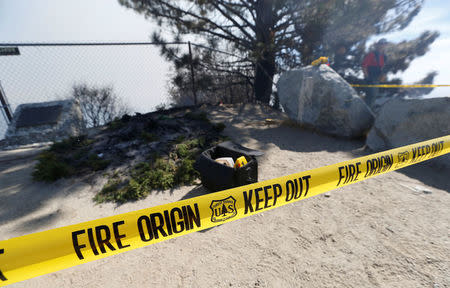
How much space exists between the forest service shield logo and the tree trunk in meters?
6.33

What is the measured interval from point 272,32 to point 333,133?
461cm

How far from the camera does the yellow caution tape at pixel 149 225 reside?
91 cm

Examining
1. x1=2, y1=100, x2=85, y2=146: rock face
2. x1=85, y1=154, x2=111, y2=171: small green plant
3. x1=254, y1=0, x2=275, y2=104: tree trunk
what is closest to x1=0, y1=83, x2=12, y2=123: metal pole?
x1=2, y1=100, x2=85, y2=146: rock face

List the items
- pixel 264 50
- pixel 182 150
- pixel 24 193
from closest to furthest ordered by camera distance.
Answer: pixel 24 193
pixel 182 150
pixel 264 50

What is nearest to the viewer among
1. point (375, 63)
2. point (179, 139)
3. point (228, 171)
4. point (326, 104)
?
point (228, 171)

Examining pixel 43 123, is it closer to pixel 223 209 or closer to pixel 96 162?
pixel 96 162

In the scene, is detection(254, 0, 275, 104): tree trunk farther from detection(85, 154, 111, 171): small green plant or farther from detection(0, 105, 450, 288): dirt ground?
detection(85, 154, 111, 171): small green plant

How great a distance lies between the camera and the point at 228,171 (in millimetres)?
2305

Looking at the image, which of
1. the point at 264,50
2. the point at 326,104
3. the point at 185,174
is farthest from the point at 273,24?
the point at 185,174

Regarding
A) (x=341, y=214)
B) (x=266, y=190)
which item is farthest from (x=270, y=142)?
(x=266, y=190)

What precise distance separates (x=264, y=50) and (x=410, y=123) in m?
4.71

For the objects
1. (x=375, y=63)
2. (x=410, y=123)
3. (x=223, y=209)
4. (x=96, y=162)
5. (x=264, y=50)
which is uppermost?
(x=264, y=50)

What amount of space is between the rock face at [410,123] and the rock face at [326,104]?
579 mm

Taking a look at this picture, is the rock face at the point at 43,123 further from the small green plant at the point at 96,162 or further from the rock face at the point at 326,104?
the rock face at the point at 326,104
